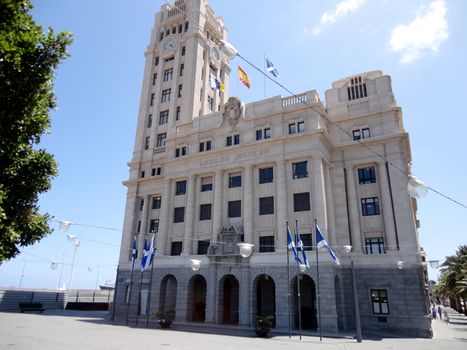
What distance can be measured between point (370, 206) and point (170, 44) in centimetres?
4048

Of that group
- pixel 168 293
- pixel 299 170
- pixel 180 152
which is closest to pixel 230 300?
pixel 168 293

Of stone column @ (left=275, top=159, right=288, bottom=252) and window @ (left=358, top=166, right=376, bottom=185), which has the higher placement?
window @ (left=358, top=166, right=376, bottom=185)

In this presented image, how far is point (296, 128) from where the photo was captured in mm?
37219

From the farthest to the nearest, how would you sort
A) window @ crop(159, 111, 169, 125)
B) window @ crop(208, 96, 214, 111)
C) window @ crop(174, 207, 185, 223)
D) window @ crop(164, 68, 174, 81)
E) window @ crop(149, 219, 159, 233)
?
window @ crop(208, 96, 214, 111) → window @ crop(164, 68, 174, 81) → window @ crop(159, 111, 169, 125) → window @ crop(149, 219, 159, 233) → window @ crop(174, 207, 185, 223)

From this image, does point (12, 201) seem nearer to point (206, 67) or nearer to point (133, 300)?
point (133, 300)

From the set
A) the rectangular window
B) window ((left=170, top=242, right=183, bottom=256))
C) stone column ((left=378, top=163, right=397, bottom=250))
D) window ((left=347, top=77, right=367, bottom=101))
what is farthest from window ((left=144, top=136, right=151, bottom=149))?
stone column ((left=378, top=163, right=397, bottom=250))

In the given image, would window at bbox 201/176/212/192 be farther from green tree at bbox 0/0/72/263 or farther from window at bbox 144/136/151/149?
green tree at bbox 0/0/72/263

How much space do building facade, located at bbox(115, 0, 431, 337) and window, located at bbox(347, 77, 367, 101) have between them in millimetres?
130

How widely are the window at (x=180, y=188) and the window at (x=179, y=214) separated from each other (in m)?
1.97

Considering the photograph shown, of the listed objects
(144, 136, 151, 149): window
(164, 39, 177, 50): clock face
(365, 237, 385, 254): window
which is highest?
(164, 39, 177, 50): clock face

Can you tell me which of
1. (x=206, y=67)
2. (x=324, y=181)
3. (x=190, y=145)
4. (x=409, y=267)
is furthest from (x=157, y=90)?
(x=409, y=267)

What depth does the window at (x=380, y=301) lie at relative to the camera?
31.1 meters

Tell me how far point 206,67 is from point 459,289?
1889 inches

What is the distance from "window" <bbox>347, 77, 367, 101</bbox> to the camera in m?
39.1
